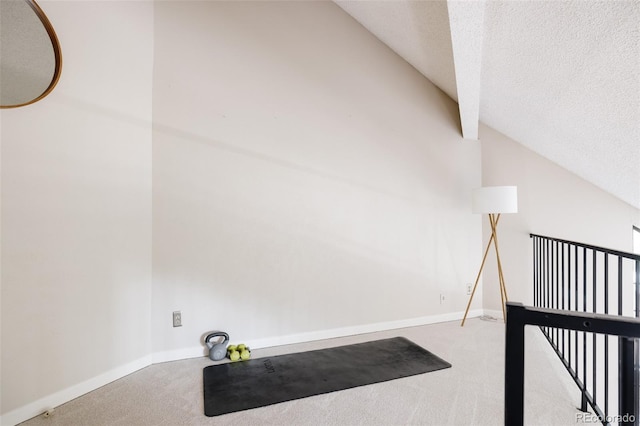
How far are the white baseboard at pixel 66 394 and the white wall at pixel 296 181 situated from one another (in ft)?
0.68

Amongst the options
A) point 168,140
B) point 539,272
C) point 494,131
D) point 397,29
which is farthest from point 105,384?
point 494,131

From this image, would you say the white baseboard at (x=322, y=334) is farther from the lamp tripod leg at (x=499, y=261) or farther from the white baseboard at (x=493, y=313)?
the lamp tripod leg at (x=499, y=261)

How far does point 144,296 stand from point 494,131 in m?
4.00

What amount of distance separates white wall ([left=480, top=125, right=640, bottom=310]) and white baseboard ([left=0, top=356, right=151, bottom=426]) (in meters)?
3.66

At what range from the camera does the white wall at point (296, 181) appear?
2.39 meters

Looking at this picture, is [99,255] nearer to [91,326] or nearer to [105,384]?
[91,326]

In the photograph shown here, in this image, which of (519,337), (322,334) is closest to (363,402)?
(322,334)

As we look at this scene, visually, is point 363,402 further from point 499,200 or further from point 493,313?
point 493,313

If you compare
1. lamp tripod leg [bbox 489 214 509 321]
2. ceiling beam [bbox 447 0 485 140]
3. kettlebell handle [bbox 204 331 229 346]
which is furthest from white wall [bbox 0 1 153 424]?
lamp tripod leg [bbox 489 214 509 321]

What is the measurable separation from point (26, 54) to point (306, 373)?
2.55m

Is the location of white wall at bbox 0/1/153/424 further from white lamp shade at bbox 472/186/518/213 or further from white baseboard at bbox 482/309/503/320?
white baseboard at bbox 482/309/503/320

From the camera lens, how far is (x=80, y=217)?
187 centimetres

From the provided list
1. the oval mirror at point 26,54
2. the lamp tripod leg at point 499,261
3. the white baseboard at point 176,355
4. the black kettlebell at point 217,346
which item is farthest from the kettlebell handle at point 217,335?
the lamp tripod leg at point 499,261

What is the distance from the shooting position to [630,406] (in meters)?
0.67
